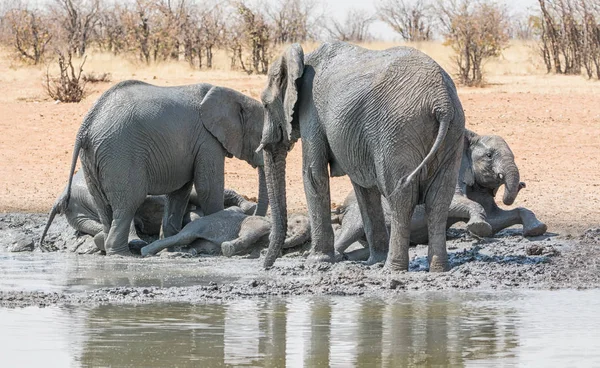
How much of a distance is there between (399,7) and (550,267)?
33544 mm

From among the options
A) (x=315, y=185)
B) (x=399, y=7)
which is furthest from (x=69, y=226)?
(x=399, y=7)

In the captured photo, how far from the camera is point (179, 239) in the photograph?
10633 millimetres

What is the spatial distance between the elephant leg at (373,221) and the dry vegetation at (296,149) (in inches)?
103

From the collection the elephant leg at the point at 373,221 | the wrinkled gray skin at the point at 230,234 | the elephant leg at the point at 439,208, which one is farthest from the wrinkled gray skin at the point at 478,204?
the elephant leg at the point at 439,208

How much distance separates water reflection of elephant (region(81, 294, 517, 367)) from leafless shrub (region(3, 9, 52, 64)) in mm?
22252

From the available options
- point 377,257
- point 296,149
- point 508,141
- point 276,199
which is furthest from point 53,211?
point 508,141

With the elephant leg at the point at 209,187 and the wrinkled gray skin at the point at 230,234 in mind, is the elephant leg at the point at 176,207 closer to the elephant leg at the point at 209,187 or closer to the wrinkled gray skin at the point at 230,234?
the elephant leg at the point at 209,187

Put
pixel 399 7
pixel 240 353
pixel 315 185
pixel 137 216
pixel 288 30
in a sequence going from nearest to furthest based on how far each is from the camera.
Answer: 1. pixel 240 353
2. pixel 315 185
3. pixel 137 216
4. pixel 288 30
5. pixel 399 7

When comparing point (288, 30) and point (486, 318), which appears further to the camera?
point (288, 30)

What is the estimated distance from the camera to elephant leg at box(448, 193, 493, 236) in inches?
395

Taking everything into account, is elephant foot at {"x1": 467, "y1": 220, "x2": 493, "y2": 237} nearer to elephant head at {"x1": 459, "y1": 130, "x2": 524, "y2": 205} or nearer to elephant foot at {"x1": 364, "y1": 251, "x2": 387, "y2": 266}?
elephant head at {"x1": 459, "y1": 130, "x2": 524, "y2": 205}

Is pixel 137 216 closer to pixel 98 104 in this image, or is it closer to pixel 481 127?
pixel 98 104

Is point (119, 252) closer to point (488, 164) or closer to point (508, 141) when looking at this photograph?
point (488, 164)

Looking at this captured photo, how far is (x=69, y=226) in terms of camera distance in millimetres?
11922
